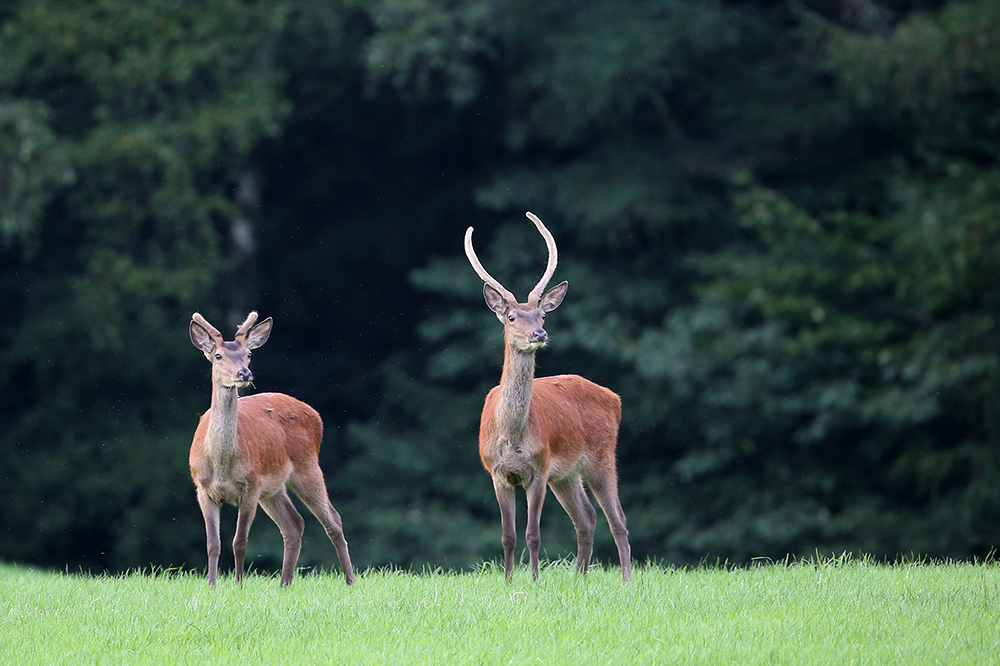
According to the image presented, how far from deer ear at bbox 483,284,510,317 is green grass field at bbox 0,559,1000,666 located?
1485 mm

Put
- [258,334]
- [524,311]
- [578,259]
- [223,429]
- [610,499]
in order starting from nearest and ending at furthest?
1. [223,429]
2. [524,311]
3. [258,334]
4. [610,499]
5. [578,259]

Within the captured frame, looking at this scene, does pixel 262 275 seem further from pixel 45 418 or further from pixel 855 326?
pixel 855 326

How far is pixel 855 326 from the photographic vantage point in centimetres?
1358

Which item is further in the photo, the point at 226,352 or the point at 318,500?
the point at 318,500

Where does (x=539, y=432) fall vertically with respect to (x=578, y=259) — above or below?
above

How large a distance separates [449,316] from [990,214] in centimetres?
641

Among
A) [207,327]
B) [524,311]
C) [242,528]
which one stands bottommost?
[242,528]

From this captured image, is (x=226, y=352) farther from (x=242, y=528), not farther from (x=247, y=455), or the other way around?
(x=242, y=528)

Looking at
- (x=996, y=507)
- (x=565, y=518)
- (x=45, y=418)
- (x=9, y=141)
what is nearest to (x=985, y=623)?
(x=996, y=507)

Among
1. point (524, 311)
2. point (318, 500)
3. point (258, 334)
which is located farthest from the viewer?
point (318, 500)

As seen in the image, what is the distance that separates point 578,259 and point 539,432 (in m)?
8.35

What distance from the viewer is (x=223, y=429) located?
7.14 m

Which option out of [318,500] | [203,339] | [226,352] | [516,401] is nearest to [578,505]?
[516,401]

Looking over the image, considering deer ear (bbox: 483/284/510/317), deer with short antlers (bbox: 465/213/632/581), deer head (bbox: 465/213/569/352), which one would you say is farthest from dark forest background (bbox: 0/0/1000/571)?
deer ear (bbox: 483/284/510/317)
